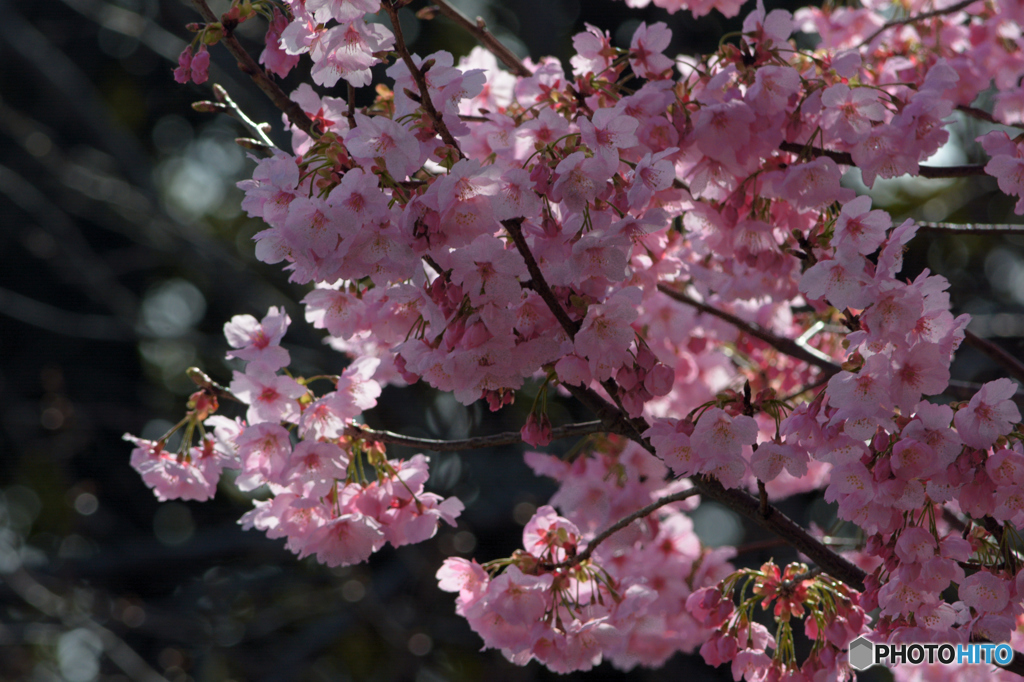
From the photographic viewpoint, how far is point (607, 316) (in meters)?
1.21

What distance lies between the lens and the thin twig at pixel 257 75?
1386 millimetres

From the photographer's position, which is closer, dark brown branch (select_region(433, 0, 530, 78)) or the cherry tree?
the cherry tree

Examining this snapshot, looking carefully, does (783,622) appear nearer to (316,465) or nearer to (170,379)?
(316,465)

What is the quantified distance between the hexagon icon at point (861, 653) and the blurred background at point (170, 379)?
2.15m

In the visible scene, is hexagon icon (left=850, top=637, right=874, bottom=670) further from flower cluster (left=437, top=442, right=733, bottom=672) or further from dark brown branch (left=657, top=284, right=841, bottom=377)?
dark brown branch (left=657, top=284, right=841, bottom=377)

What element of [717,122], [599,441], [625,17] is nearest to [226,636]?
[599,441]

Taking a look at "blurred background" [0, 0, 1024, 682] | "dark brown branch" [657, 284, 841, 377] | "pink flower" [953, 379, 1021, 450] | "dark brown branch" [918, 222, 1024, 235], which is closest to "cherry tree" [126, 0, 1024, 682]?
"pink flower" [953, 379, 1021, 450]

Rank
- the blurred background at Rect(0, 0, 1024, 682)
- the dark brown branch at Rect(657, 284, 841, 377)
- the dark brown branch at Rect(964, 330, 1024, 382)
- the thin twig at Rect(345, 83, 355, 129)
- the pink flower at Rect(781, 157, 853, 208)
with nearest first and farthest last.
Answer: the thin twig at Rect(345, 83, 355, 129) → the pink flower at Rect(781, 157, 853, 208) → the dark brown branch at Rect(964, 330, 1024, 382) → the dark brown branch at Rect(657, 284, 841, 377) → the blurred background at Rect(0, 0, 1024, 682)

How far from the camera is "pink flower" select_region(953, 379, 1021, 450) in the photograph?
1.18 metres

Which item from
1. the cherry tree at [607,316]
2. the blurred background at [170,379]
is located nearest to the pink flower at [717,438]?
the cherry tree at [607,316]

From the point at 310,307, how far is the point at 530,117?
58 centimetres

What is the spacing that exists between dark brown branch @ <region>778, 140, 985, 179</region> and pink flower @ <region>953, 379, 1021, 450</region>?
526 mm

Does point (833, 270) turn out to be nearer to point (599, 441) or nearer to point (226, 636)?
point (599, 441)
